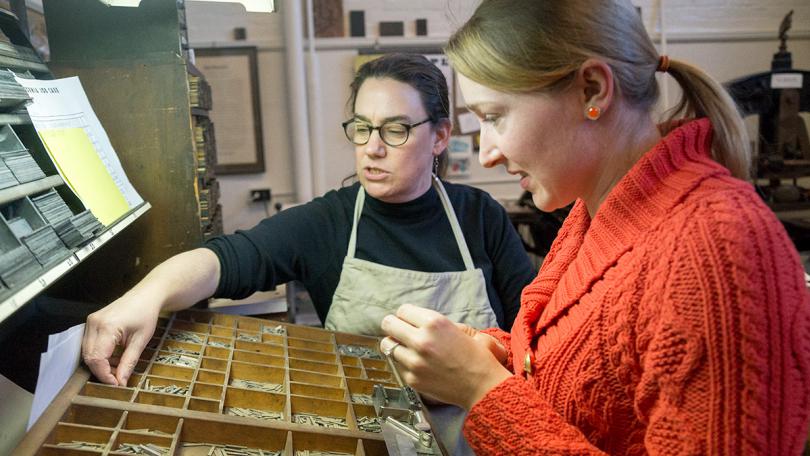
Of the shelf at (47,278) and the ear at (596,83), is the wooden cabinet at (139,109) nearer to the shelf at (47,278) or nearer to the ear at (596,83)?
the shelf at (47,278)

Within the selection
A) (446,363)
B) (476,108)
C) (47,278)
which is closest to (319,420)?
(446,363)

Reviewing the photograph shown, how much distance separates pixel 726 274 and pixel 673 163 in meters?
0.25

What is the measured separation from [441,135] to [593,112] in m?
1.09

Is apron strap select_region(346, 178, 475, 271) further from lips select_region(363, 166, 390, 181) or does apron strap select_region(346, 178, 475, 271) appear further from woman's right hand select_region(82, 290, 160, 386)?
woman's right hand select_region(82, 290, 160, 386)

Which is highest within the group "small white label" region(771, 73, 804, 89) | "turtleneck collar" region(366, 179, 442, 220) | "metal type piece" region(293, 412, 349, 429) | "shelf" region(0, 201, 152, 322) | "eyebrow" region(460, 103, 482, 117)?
"small white label" region(771, 73, 804, 89)

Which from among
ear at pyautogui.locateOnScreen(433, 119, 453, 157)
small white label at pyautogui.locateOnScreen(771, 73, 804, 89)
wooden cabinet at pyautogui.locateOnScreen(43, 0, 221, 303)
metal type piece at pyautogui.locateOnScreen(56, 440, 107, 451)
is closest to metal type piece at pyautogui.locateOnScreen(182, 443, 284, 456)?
metal type piece at pyautogui.locateOnScreen(56, 440, 107, 451)

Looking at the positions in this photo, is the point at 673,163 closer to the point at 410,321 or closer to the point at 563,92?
the point at 563,92

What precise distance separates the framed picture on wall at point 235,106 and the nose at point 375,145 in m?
2.72

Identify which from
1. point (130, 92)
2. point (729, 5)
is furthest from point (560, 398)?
point (729, 5)

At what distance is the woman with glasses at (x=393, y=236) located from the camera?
1873 mm

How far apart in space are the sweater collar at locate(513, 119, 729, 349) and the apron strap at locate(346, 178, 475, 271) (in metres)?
0.89

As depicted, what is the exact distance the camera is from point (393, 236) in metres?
1.99

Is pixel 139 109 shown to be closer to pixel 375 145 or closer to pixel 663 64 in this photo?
pixel 375 145

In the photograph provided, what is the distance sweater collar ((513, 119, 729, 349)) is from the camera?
86cm
